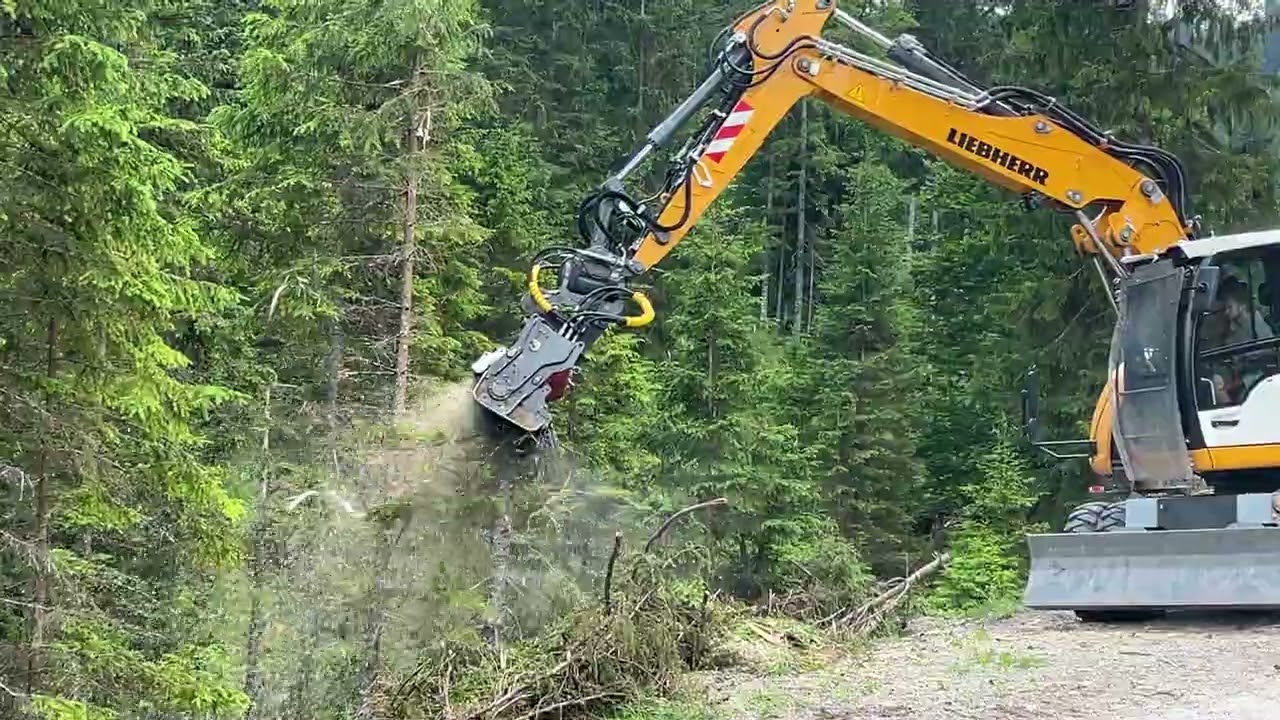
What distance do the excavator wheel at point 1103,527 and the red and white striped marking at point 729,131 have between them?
3.71m

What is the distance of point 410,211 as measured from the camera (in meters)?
14.3

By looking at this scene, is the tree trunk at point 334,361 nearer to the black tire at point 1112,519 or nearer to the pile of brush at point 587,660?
the pile of brush at point 587,660

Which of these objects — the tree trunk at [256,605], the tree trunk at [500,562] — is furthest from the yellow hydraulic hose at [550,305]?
the tree trunk at [256,605]

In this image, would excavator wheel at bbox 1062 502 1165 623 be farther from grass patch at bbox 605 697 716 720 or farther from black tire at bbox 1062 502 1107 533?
grass patch at bbox 605 697 716 720

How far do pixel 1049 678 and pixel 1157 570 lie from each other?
1.91 meters

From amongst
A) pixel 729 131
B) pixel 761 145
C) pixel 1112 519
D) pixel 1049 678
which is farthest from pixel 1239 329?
pixel 729 131

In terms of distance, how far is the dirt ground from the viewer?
21.0ft

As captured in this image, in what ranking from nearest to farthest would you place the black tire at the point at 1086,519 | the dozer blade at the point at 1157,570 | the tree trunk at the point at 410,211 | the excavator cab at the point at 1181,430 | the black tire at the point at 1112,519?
the dozer blade at the point at 1157,570 → the excavator cab at the point at 1181,430 → the black tire at the point at 1112,519 → the black tire at the point at 1086,519 → the tree trunk at the point at 410,211

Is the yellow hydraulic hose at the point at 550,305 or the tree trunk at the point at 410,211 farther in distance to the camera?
the tree trunk at the point at 410,211

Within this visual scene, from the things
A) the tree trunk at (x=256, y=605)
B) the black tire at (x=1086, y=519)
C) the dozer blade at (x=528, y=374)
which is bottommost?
the tree trunk at (x=256, y=605)

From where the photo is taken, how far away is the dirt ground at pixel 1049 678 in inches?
253

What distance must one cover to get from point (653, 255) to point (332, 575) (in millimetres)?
2961

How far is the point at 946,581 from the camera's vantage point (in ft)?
53.9

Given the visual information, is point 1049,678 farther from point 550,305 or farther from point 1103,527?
point 550,305
